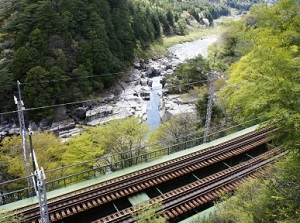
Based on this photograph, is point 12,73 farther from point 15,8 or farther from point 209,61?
point 209,61

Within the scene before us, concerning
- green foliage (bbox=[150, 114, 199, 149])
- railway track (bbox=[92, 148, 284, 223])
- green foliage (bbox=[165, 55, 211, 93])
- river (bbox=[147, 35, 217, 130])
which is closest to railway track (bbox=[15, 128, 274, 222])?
railway track (bbox=[92, 148, 284, 223])

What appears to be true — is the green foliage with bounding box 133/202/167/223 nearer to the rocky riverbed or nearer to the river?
the river

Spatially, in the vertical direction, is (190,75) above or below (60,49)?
below

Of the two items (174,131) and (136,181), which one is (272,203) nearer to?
(136,181)

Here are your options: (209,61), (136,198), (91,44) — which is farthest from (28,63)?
(136,198)

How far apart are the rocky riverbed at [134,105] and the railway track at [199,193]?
19983mm

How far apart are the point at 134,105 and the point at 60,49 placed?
1433 centimetres

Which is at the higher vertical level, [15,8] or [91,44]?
[15,8]

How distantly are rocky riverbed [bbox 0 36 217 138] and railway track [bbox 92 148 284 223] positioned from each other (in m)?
20.0

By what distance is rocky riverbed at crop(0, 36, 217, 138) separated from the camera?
39.8m

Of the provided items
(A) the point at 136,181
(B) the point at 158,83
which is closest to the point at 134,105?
(B) the point at 158,83

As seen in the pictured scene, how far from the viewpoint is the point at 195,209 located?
13.3m

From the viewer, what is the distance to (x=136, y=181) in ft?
47.4

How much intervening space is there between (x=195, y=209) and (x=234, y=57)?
1628 inches
